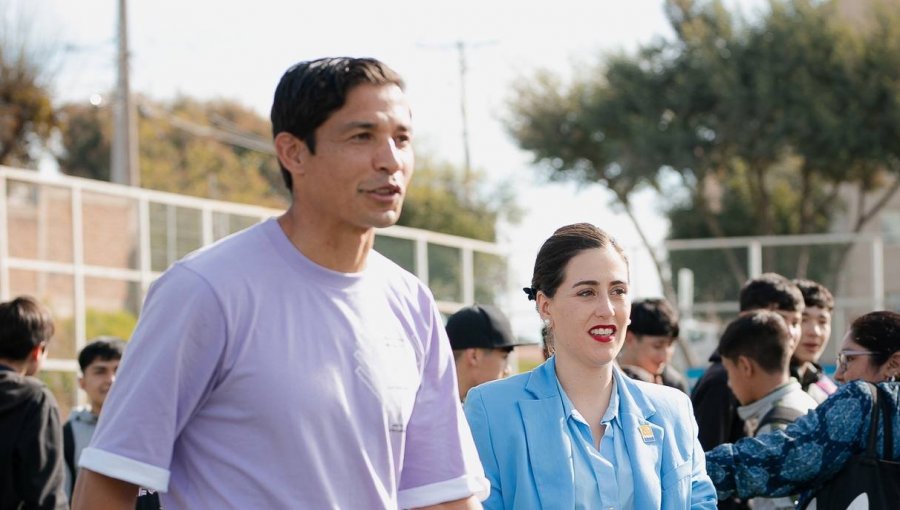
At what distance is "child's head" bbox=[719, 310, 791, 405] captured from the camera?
6340mm

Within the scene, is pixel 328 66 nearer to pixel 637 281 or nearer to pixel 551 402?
pixel 551 402

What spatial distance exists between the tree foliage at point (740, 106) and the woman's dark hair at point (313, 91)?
1083 inches

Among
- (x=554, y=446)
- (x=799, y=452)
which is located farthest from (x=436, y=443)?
(x=799, y=452)

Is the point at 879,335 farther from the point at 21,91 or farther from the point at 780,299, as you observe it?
the point at 21,91

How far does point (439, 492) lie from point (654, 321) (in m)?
4.40

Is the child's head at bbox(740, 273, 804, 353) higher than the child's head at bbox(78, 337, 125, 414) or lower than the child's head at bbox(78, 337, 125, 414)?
higher

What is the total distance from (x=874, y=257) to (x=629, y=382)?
52.4 ft

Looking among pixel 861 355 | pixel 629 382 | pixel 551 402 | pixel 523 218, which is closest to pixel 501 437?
pixel 551 402

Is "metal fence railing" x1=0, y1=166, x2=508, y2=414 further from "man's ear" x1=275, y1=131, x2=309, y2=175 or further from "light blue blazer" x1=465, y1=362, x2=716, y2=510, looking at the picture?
"man's ear" x1=275, y1=131, x2=309, y2=175

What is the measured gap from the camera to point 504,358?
6711 millimetres

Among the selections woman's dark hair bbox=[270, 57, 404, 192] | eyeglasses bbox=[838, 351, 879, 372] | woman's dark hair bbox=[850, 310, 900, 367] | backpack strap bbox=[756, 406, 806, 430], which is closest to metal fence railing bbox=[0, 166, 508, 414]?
backpack strap bbox=[756, 406, 806, 430]

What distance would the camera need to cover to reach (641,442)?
438 cm

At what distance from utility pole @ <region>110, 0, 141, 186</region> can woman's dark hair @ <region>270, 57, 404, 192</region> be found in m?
26.6

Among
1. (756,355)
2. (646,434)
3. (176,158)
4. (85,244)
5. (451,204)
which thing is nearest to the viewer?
(646,434)
